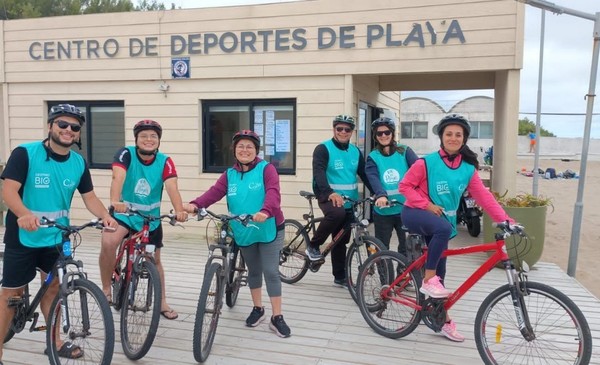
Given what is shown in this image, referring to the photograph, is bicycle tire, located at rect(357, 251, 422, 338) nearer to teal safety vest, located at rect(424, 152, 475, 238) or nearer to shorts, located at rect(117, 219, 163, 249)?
teal safety vest, located at rect(424, 152, 475, 238)

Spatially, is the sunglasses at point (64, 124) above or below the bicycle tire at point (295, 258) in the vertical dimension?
above

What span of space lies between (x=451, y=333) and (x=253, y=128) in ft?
14.9

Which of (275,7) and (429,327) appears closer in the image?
(429,327)

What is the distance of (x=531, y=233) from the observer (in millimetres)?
5734

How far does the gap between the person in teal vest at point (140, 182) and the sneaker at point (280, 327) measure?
86 cm

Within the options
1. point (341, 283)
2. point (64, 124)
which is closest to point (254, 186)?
point (64, 124)

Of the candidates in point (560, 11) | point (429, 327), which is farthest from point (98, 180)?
point (560, 11)

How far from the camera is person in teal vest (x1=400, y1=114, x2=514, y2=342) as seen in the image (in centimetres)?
350

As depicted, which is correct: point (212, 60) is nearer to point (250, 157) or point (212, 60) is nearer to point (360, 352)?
point (250, 157)

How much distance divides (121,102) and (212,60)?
1.70 metres

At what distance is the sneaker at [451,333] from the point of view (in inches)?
149

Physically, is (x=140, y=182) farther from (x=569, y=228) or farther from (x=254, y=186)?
(x=569, y=228)

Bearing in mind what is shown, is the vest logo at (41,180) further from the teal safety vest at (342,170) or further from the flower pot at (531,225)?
the flower pot at (531,225)

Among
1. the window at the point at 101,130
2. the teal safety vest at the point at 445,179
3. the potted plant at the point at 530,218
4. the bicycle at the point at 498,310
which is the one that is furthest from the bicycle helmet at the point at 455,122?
the window at the point at 101,130
